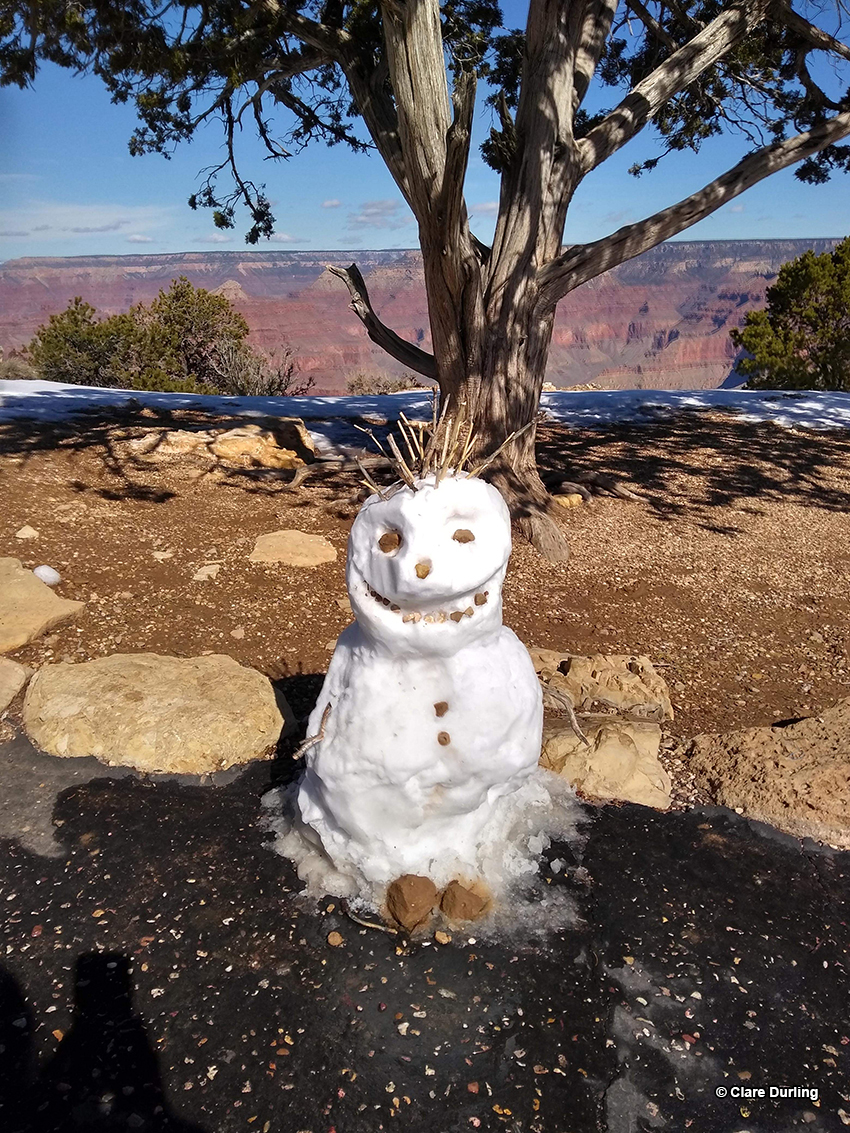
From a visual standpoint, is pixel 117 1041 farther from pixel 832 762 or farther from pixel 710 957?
pixel 832 762

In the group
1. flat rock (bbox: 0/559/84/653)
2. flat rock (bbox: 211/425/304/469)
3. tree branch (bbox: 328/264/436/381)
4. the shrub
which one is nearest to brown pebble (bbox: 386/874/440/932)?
flat rock (bbox: 0/559/84/653)

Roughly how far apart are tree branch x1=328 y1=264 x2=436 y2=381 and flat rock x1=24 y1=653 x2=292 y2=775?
13.2ft

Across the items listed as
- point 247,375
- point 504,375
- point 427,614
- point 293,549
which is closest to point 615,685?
point 427,614

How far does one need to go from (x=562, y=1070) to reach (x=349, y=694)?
1470 millimetres

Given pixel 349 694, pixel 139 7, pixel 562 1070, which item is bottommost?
pixel 562 1070

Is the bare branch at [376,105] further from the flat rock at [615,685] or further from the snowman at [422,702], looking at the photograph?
the snowman at [422,702]

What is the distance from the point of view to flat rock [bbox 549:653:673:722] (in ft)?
14.5

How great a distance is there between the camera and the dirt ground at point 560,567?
16.5ft

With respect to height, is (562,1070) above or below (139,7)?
below

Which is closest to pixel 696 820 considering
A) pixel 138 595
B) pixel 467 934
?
pixel 467 934

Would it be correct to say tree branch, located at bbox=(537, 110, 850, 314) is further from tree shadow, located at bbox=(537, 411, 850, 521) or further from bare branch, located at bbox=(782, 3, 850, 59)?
tree shadow, located at bbox=(537, 411, 850, 521)

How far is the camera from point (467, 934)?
3037 millimetres

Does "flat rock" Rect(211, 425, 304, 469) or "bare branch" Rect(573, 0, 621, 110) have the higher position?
"bare branch" Rect(573, 0, 621, 110)

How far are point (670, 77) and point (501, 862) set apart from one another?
6.28m
